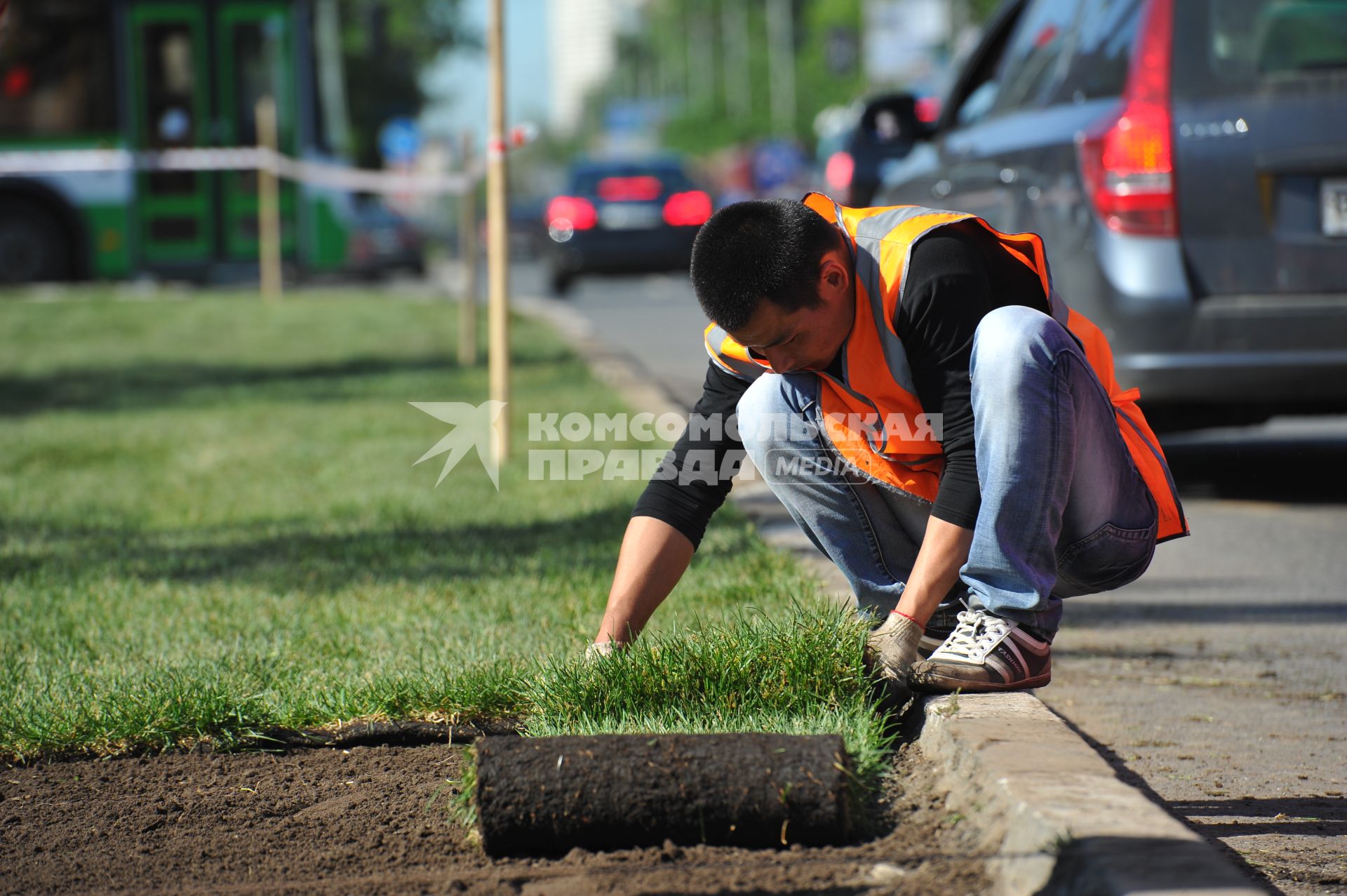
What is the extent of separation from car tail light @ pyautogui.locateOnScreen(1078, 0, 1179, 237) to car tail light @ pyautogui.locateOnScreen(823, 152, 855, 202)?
260cm

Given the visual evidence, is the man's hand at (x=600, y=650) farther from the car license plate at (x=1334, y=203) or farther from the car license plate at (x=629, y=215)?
the car license plate at (x=629, y=215)

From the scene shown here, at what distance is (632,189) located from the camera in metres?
19.4

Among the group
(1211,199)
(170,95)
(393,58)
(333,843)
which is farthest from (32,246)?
(393,58)

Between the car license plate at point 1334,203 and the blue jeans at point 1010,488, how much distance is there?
2410 millimetres

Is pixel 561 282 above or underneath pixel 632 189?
underneath

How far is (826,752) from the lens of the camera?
249 centimetres

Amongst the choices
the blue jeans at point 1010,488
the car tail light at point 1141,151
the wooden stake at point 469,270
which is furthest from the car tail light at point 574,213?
the blue jeans at point 1010,488

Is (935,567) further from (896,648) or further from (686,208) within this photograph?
(686,208)

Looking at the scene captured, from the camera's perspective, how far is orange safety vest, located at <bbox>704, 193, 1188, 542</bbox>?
9.34ft

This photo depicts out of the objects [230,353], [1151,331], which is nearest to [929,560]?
[1151,331]

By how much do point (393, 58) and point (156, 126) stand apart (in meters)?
35.6

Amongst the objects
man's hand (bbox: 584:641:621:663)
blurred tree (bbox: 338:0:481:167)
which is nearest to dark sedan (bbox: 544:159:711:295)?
man's hand (bbox: 584:641:621:663)

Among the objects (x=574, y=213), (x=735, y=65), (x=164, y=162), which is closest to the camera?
(x=164, y=162)

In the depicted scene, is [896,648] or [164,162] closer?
[896,648]
